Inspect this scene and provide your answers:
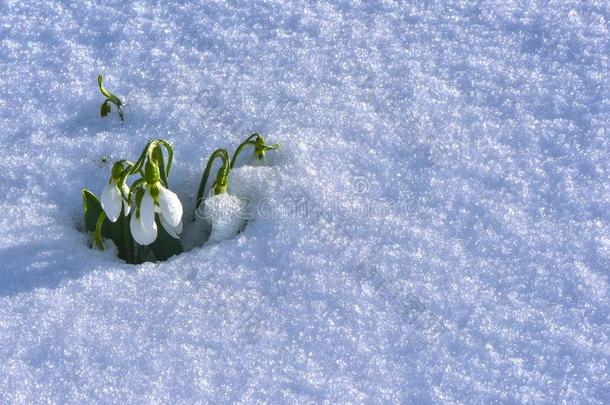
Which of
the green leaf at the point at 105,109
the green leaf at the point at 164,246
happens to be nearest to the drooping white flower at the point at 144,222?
the green leaf at the point at 164,246

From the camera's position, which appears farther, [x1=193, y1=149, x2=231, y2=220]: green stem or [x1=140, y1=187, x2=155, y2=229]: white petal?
[x1=193, y1=149, x2=231, y2=220]: green stem

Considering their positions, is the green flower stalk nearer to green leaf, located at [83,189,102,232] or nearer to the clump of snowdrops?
the clump of snowdrops

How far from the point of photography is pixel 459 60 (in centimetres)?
241

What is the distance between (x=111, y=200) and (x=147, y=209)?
79 mm

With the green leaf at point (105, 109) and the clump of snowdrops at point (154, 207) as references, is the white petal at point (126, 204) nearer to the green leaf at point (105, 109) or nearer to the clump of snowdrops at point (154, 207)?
the clump of snowdrops at point (154, 207)

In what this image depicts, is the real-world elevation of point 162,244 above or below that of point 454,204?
below

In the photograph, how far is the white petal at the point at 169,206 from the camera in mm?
1793

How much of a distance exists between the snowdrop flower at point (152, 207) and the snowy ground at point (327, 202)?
138 millimetres

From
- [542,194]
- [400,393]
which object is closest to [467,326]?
[400,393]

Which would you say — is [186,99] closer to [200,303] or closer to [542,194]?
[200,303]

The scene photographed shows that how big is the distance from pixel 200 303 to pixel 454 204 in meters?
0.61

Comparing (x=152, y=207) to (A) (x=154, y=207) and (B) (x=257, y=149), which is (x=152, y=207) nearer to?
(A) (x=154, y=207)

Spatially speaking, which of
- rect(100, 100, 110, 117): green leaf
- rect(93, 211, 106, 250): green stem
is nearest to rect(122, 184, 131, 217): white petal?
rect(93, 211, 106, 250): green stem

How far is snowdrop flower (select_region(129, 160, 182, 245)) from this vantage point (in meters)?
1.78
